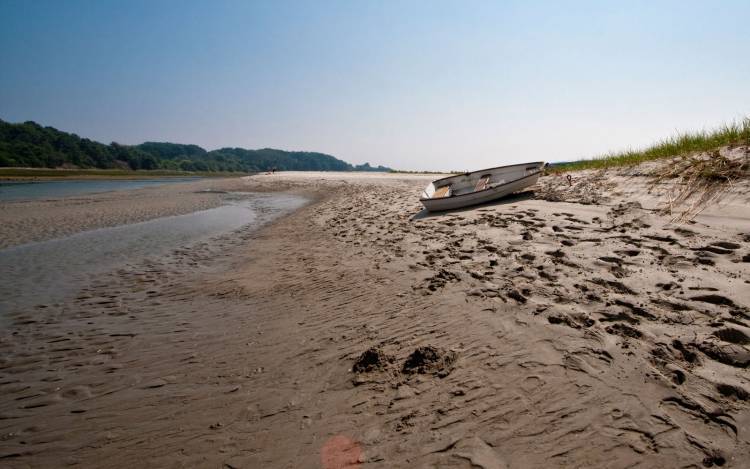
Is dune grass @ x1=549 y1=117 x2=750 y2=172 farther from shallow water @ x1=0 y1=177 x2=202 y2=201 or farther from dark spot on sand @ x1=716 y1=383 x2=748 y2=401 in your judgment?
shallow water @ x1=0 y1=177 x2=202 y2=201

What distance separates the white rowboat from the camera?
11844 millimetres

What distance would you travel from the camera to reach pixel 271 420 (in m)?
2.81

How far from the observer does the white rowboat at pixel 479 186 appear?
11844 mm

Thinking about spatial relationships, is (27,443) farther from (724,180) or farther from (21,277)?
(724,180)

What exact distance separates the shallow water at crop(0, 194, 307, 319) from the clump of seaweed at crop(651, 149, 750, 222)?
40.1ft

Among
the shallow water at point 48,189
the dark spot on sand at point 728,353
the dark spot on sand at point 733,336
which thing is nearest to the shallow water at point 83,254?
the dark spot on sand at point 728,353

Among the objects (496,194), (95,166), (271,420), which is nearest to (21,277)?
(271,420)

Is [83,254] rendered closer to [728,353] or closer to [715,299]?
[728,353]

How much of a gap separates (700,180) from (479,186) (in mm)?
7712

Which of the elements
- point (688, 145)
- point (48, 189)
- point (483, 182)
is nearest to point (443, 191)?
point (483, 182)

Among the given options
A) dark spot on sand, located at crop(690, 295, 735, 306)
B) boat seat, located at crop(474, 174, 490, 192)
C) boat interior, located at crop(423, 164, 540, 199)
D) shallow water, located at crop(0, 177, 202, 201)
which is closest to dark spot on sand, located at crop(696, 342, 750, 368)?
dark spot on sand, located at crop(690, 295, 735, 306)

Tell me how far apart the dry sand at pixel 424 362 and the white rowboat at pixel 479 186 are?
516 centimetres

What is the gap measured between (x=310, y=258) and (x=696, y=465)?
7027 mm

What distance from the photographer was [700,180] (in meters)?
7.62
